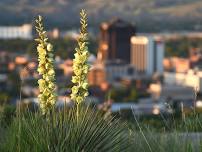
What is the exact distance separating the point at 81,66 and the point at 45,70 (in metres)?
0.20

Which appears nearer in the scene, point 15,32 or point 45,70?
point 45,70

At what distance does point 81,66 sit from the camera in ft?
13.1

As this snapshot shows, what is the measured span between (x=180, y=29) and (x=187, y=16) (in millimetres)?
10390

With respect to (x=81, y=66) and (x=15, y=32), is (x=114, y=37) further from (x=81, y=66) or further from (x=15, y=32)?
(x=81, y=66)

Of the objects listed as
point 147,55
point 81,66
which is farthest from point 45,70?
point 147,55

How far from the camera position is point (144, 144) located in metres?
4.38

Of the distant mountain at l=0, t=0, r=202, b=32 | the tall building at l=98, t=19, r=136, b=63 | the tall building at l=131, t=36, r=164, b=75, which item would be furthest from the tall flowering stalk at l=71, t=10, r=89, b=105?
the distant mountain at l=0, t=0, r=202, b=32

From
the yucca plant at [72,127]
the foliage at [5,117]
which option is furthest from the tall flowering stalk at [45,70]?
the foliage at [5,117]

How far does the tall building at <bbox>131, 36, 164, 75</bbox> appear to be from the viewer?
74688mm

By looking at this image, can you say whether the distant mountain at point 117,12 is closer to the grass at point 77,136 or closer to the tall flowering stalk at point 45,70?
the grass at point 77,136

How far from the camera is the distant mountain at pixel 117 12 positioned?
411 feet

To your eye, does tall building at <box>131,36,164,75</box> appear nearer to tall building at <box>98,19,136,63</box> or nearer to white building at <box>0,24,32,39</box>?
tall building at <box>98,19,136,63</box>

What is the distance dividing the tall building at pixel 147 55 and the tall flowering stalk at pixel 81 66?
6880cm

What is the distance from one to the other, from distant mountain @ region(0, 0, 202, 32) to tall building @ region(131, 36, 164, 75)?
41023mm
